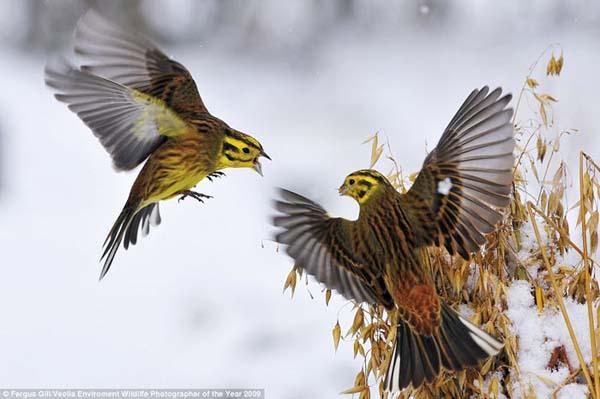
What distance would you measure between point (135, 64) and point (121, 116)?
4.8 inches

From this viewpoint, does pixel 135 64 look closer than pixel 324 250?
No

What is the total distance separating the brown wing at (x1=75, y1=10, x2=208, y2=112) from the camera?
2.08 metres

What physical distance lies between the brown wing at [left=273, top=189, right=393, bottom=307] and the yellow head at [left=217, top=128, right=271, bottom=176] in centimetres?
10

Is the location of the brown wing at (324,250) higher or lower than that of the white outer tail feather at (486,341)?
higher

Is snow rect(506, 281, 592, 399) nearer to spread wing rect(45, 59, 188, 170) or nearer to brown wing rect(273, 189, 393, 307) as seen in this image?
brown wing rect(273, 189, 393, 307)

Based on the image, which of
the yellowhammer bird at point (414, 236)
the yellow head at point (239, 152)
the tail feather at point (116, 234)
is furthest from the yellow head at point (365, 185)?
the tail feather at point (116, 234)

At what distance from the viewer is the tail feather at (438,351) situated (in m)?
1.85

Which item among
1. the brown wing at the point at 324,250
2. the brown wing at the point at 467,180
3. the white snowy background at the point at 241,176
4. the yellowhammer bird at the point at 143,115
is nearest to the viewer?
the brown wing at the point at 467,180

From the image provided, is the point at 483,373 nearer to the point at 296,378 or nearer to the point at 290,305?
the point at 296,378

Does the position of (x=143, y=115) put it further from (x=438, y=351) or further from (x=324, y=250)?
(x=438, y=351)

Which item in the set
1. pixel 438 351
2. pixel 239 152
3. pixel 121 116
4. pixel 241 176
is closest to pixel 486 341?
pixel 438 351

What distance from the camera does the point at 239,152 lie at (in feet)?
6.61

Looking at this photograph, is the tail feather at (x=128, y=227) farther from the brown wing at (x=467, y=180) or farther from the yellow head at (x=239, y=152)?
the brown wing at (x=467, y=180)

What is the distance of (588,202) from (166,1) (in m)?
4.92
